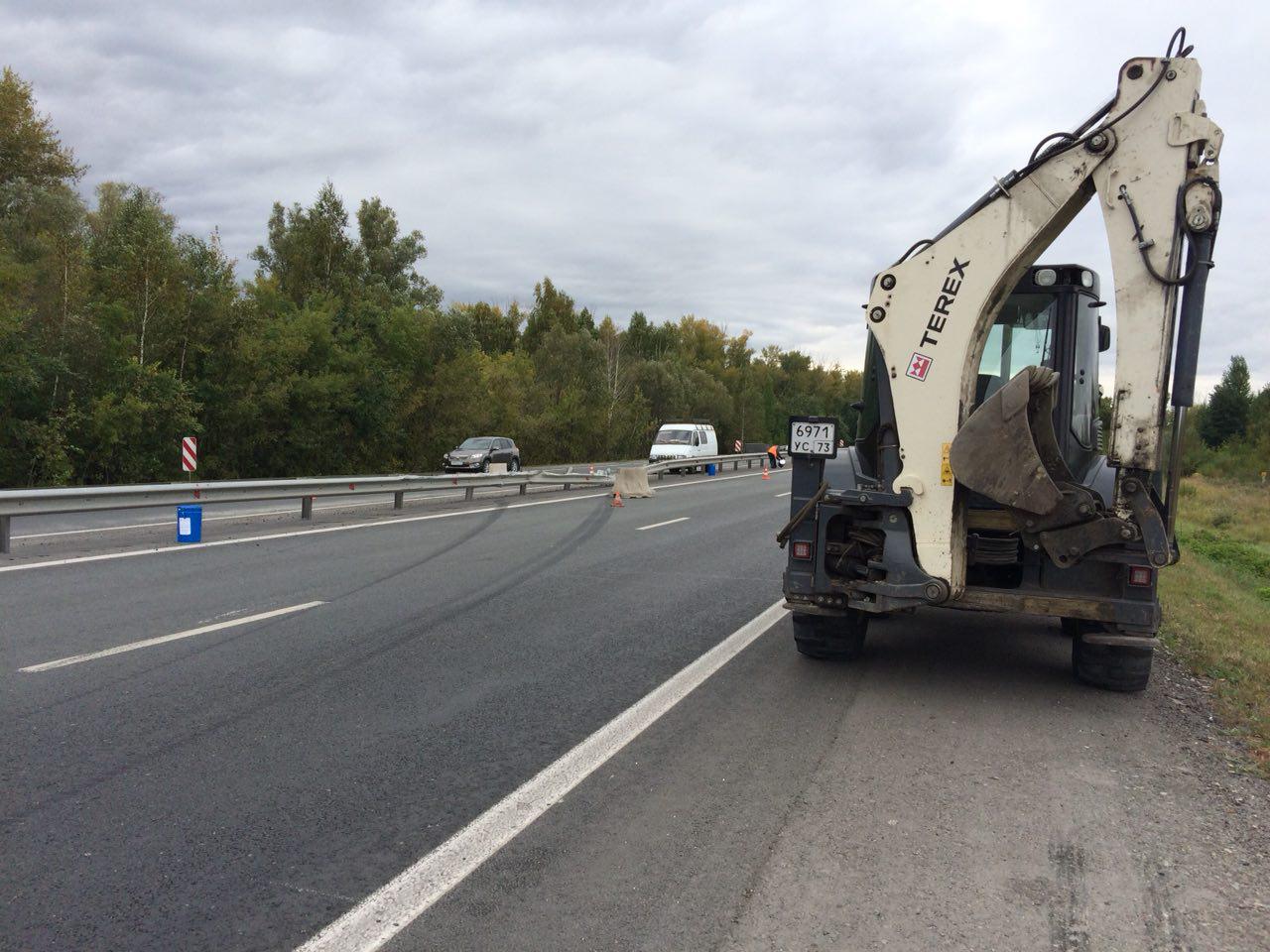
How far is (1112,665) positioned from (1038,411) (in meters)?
1.97

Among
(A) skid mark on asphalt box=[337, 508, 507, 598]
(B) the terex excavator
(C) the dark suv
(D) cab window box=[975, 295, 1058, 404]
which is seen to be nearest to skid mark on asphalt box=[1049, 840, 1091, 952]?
(B) the terex excavator

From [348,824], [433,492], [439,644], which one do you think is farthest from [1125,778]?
[433,492]

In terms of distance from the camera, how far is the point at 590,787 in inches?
173

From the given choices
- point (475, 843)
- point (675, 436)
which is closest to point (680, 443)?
point (675, 436)

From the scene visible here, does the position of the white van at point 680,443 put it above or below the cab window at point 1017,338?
below

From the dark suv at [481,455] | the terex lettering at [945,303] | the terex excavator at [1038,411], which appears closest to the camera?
the terex excavator at [1038,411]

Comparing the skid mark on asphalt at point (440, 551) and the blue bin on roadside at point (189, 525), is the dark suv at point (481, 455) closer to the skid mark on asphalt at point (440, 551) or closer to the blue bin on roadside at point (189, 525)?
the skid mark on asphalt at point (440, 551)

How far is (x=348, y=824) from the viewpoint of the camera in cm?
393

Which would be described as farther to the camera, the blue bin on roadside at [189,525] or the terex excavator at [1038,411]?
the blue bin on roadside at [189,525]

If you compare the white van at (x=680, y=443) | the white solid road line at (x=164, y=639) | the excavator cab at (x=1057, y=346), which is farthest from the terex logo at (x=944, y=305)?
the white van at (x=680, y=443)

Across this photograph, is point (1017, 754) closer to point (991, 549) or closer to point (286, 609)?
point (991, 549)

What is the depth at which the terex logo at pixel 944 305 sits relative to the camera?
5.70m

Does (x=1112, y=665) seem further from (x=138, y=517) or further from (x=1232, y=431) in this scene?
(x=1232, y=431)

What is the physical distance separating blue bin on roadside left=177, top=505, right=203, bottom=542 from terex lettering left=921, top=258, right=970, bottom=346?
34.7ft
